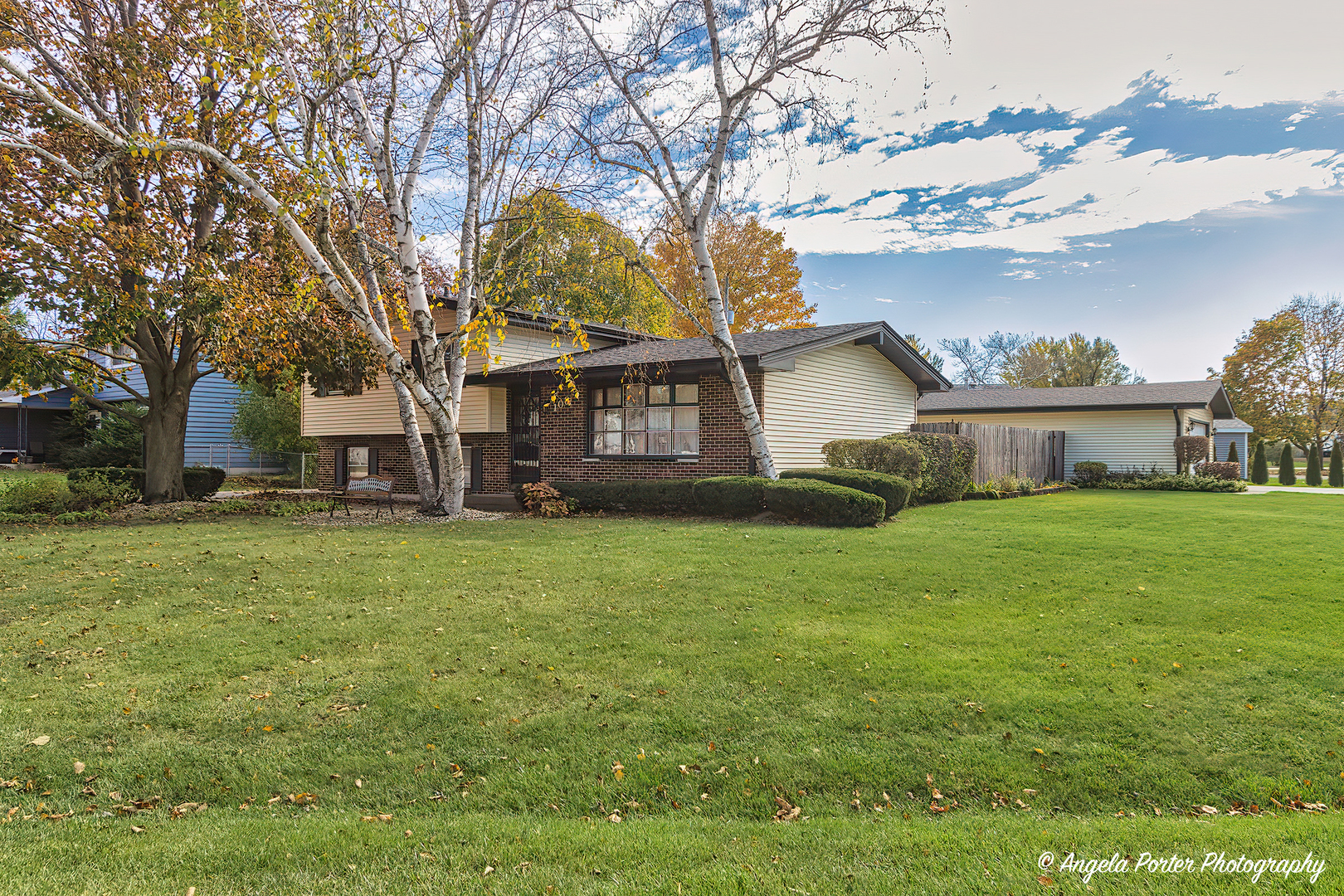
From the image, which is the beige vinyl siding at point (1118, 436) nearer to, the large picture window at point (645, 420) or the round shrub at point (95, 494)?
the large picture window at point (645, 420)

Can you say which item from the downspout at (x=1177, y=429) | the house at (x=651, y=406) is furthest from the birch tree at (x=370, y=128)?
the downspout at (x=1177, y=429)

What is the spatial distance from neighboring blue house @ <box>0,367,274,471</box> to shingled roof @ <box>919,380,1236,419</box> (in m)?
28.5

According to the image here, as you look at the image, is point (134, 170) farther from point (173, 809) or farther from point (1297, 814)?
point (1297, 814)

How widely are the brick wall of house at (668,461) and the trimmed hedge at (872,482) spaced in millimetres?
1715

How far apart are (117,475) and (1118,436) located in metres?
29.5

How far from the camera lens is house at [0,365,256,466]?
92.6 feet

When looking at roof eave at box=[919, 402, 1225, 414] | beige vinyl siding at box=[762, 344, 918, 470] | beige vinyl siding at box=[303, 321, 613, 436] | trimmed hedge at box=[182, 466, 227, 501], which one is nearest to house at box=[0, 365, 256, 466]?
beige vinyl siding at box=[303, 321, 613, 436]

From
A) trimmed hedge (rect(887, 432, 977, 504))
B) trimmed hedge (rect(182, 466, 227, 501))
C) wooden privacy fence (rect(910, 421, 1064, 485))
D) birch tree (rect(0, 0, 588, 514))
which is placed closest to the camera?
birch tree (rect(0, 0, 588, 514))

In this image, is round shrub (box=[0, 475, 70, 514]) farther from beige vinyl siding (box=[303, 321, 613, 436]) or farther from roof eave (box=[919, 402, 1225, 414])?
roof eave (box=[919, 402, 1225, 414])

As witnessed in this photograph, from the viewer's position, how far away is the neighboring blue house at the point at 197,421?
28.2 m

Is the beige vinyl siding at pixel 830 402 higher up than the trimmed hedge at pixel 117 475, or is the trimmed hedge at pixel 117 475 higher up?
the beige vinyl siding at pixel 830 402

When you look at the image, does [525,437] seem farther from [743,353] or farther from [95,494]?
[95,494]

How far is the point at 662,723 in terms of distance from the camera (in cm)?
416

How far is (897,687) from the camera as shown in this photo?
4.60 m
